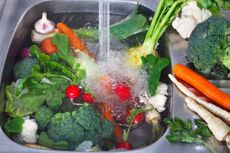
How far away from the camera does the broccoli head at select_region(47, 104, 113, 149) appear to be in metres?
1.08

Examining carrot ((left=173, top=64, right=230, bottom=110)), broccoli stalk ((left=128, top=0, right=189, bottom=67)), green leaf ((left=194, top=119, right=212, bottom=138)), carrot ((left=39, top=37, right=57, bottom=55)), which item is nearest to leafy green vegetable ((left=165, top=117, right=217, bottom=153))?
green leaf ((left=194, top=119, right=212, bottom=138))

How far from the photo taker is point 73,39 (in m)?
1.36

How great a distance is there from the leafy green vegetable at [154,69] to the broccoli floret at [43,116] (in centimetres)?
29

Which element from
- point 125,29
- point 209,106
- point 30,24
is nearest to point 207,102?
point 209,106

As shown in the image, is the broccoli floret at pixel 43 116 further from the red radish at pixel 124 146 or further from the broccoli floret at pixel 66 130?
the red radish at pixel 124 146

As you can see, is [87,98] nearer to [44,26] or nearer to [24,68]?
[24,68]

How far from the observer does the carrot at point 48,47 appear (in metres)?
1.31

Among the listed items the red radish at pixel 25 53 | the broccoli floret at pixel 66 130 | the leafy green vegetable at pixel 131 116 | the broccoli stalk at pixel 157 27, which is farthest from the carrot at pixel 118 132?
the red radish at pixel 25 53

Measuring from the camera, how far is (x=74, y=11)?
1.48m

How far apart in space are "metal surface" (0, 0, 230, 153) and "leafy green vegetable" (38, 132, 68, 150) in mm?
46

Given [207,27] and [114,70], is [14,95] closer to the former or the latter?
[114,70]

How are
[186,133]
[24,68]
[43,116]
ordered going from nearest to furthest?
[186,133] < [43,116] < [24,68]

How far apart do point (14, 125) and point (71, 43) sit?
360 millimetres

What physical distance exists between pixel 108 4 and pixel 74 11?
0.12 m
